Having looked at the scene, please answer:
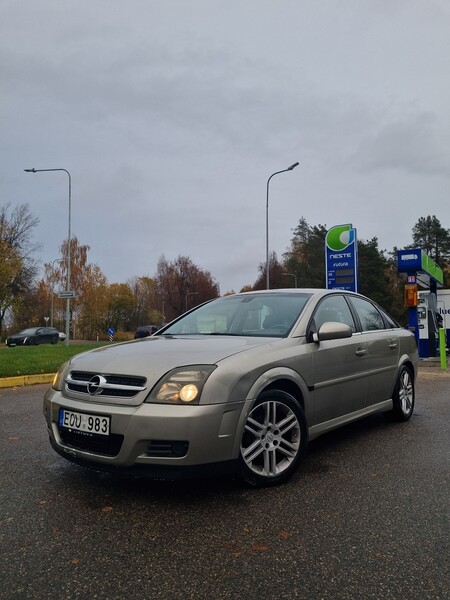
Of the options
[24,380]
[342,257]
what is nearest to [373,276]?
[342,257]

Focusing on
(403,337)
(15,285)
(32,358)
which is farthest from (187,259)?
(403,337)

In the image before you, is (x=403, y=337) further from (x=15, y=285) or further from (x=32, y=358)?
(x=15, y=285)

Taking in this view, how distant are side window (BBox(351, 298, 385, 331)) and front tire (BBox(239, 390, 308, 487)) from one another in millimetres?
1775

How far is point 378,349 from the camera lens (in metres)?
4.98

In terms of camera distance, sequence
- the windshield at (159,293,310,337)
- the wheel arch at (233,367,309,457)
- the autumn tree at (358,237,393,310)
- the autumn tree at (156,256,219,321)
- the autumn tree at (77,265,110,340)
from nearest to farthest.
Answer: the wheel arch at (233,367,309,457), the windshield at (159,293,310,337), the autumn tree at (77,265,110,340), the autumn tree at (358,237,393,310), the autumn tree at (156,256,219,321)

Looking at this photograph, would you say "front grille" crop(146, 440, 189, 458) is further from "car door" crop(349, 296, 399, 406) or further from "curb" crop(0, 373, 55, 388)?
"curb" crop(0, 373, 55, 388)

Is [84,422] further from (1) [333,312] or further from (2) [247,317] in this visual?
(1) [333,312]

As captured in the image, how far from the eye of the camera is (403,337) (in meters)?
5.72

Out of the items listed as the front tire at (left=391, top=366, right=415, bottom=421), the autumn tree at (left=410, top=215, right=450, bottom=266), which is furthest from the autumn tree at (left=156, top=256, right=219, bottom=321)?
the front tire at (left=391, top=366, right=415, bottom=421)

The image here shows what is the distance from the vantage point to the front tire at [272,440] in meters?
3.30

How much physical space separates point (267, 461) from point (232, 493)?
326mm

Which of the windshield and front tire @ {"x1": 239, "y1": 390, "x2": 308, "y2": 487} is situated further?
the windshield

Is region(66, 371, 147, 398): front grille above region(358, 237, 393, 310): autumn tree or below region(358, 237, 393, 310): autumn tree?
below

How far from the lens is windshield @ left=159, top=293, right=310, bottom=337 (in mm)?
4180
